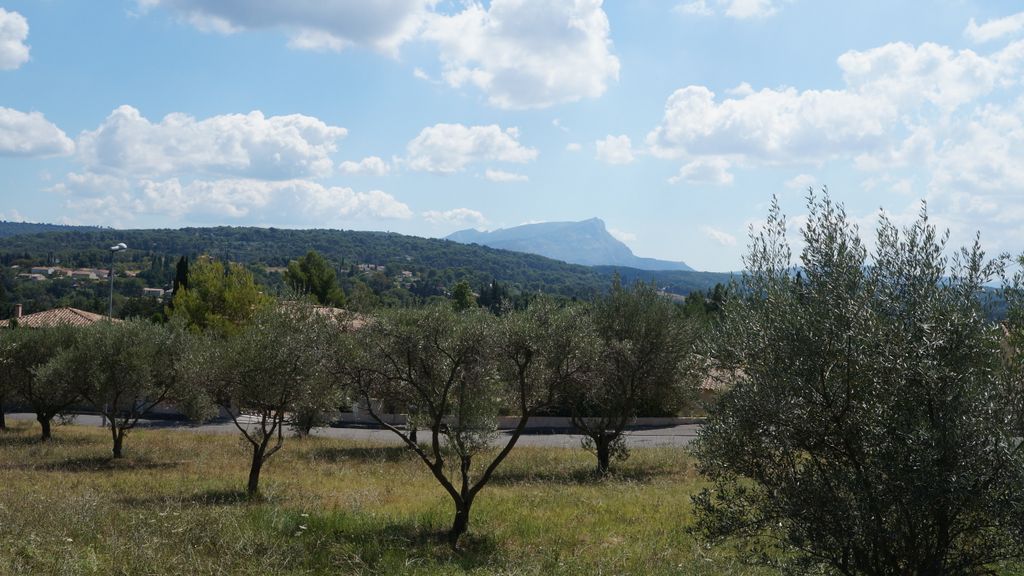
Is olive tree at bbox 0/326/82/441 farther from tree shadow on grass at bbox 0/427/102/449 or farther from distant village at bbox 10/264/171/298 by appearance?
distant village at bbox 10/264/171/298

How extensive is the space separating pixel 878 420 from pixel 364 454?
23.5m

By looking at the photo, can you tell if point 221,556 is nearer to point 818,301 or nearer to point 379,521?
point 379,521

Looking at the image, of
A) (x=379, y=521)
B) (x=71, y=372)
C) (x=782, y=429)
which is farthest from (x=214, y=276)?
(x=782, y=429)

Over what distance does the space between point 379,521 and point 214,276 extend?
42.1 meters

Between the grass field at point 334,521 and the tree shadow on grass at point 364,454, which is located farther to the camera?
the tree shadow on grass at point 364,454

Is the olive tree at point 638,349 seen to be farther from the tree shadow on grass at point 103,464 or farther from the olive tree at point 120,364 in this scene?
the olive tree at point 120,364

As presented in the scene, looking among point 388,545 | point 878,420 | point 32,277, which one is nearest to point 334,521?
point 388,545

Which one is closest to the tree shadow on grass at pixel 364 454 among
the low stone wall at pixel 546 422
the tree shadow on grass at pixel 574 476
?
the tree shadow on grass at pixel 574 476

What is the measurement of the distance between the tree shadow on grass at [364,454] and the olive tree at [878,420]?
67.2 feet

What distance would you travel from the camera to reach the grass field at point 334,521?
38.6 feet

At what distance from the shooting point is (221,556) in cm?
1196

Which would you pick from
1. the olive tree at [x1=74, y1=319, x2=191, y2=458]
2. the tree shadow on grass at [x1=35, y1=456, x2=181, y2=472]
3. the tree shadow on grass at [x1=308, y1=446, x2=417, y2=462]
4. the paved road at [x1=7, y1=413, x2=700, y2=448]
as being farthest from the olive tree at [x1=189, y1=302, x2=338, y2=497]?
the paved road at [x1=7, y1=413, x2=700, y2=448]

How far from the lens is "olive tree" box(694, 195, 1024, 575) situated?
6203mm

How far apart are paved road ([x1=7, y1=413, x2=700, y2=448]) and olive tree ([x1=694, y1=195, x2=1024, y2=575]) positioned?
23759 millimetres
